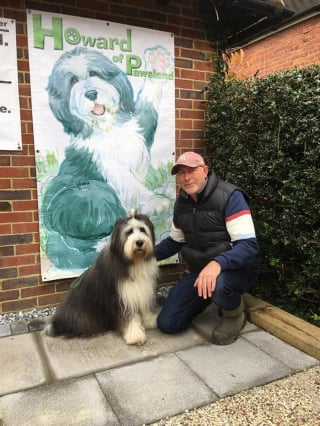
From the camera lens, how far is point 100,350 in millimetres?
3062

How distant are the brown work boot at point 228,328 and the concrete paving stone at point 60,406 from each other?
1.09 meters

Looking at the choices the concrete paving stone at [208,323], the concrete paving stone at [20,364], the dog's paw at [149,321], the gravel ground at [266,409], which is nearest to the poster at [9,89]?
the concrete paving stone at [20,364]

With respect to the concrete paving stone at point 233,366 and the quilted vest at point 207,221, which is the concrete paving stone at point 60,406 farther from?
the quilted vest at point 207,221

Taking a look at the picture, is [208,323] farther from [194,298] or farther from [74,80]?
[74,80]

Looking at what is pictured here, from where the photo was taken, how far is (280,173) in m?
3.43

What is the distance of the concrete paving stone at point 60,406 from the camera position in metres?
2.23

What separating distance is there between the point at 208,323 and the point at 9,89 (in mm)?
2857

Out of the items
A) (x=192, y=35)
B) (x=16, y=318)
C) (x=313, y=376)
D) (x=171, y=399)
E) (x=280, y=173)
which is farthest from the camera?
(x=192, y=35)

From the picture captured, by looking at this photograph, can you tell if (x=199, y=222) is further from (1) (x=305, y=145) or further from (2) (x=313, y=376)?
(2) (x=313, y=376)

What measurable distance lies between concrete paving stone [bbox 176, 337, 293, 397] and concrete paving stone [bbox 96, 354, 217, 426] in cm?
9

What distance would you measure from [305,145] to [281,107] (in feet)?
1.44

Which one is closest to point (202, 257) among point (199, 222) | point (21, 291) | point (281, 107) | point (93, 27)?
point (199, 222)

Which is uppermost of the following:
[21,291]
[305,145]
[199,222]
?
[305,145]

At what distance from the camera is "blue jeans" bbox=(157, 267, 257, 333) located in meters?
3.03
